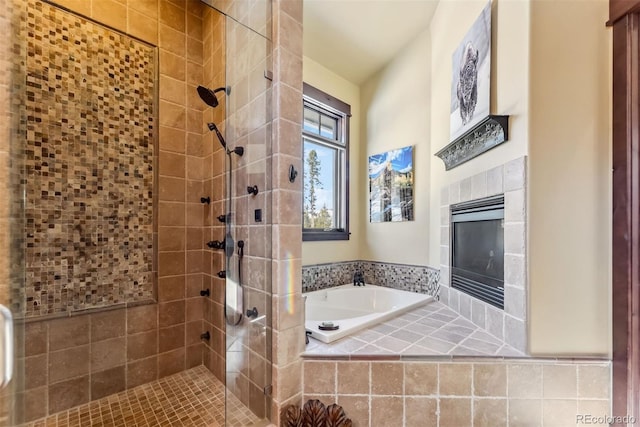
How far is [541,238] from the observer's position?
1.35 metres

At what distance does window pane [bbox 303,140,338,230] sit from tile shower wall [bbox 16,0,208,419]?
1.02 metres

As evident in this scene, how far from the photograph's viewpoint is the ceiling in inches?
88.9

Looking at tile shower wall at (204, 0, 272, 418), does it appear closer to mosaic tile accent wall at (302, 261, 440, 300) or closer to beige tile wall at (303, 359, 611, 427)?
beige tile wall at (303, 359, 611, 427)

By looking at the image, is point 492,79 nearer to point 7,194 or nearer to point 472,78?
point 472,78

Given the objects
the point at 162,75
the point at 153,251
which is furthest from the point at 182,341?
the point at 162,75

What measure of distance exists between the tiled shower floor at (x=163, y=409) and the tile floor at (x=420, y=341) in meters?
0.57

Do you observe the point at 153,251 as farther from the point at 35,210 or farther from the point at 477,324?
the point at 477,324

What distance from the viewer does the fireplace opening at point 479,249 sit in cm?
161

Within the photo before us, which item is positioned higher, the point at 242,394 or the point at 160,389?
the point at 242,394

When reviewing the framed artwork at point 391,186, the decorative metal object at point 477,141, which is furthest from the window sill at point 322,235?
the decorative metal object at point 477,141

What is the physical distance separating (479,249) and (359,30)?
2162 millimetres

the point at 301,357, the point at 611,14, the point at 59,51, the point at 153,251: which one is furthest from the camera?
the point at 153,251

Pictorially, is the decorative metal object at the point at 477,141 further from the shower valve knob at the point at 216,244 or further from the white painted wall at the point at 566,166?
the shower valve knob at the point at 216,244

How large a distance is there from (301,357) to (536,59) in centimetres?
195
